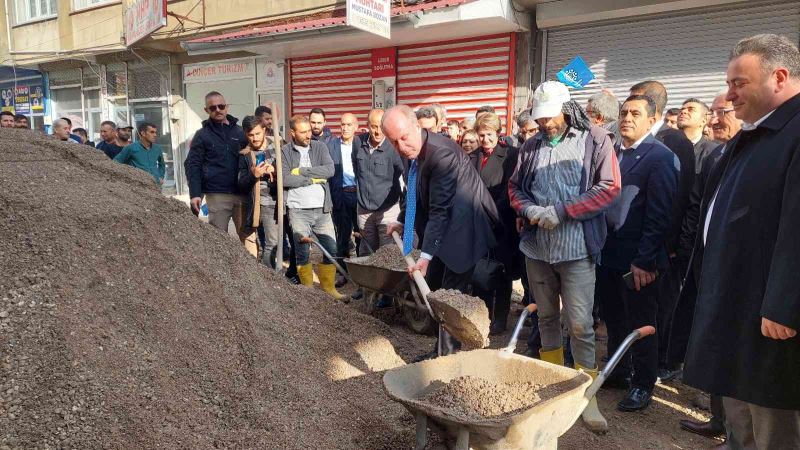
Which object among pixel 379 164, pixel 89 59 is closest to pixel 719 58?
pixel 379 164

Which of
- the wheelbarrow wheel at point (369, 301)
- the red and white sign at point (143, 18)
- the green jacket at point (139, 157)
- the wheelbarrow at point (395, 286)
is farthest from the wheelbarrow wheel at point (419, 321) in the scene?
the red and white sign at point (143, 18)

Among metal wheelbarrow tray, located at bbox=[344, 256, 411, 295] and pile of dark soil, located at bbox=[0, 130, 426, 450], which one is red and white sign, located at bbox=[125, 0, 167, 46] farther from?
metal wheelbarrow tray, located at bbox=[344, 256, 411, 295]

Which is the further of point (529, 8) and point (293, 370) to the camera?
point (529, 8)

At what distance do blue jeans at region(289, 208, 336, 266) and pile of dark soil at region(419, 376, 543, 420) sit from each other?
3.07 metres

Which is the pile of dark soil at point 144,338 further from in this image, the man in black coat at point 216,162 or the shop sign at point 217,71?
the shop sign at point 217,71

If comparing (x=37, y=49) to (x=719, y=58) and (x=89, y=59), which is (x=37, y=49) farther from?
(x=719, y=58)

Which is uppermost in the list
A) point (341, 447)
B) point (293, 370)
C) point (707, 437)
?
point (293, 370)

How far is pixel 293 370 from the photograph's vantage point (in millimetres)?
3100

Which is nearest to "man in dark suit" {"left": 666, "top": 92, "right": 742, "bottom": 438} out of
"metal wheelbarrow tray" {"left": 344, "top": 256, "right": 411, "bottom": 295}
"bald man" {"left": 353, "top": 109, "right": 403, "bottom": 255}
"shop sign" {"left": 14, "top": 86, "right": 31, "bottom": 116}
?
"metal wheelbarrow tray" {"left": 344, "top": 256, "right": 411, "bottom": 295}

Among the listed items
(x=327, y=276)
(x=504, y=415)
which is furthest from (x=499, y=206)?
(x=504, y=415)

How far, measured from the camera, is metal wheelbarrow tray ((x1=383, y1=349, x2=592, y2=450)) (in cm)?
217

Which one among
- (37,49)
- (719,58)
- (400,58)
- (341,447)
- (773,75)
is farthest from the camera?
(37,49)

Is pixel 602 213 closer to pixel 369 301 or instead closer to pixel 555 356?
pixel 555 356

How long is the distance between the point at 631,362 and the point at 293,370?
2324mm
